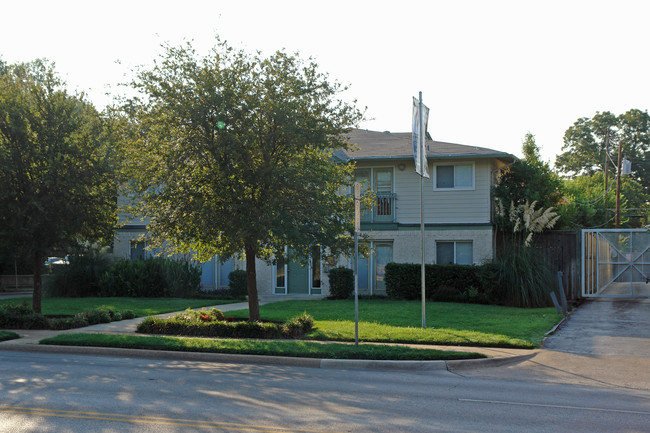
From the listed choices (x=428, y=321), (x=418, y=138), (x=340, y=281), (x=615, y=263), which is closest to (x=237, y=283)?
(x=340, y=281)

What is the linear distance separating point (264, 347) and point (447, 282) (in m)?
11.1

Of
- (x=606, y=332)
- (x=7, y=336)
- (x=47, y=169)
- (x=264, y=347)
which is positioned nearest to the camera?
(x=264, y=347)

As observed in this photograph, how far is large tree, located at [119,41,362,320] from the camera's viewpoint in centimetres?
1252

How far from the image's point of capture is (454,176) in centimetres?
2314

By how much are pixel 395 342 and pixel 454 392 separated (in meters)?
4.08

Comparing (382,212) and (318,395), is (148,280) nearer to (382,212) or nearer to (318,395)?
(382,212)

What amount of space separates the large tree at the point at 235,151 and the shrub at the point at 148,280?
969 cm

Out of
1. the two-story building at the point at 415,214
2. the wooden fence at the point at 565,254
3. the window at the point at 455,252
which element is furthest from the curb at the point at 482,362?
the window at the point at 455,252

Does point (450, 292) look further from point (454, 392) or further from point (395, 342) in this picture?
point (454, 392)

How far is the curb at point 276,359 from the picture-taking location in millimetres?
10414

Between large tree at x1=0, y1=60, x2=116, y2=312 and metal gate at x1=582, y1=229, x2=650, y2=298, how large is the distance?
15923mm

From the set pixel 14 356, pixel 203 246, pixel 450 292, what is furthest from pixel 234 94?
pixel 450 292

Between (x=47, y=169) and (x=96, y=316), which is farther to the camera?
(x=96, y=316)

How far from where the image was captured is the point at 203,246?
14391 mm
